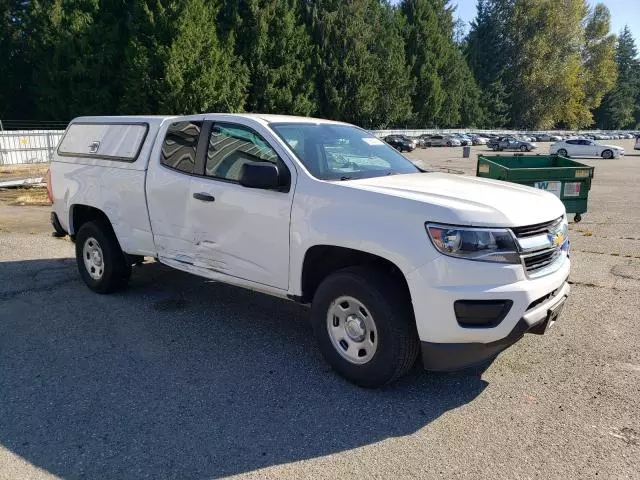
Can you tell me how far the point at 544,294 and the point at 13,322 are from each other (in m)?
4.71

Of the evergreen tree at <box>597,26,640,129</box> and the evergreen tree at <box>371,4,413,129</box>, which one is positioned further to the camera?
the evergreen tree at <box>597,26,640,129</box>

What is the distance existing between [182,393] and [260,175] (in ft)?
5.40

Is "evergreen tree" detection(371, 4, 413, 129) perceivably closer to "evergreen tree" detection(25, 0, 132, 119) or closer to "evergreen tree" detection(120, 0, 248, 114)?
"evergreen tree" detection(120, 0, 248, 114)

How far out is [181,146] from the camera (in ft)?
16.1

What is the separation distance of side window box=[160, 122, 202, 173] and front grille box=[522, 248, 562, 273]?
115 inches

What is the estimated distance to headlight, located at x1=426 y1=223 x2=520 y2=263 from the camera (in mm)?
3215

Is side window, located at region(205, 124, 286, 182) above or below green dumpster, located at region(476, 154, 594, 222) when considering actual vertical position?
above

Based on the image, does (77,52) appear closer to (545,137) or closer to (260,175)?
(260,175)

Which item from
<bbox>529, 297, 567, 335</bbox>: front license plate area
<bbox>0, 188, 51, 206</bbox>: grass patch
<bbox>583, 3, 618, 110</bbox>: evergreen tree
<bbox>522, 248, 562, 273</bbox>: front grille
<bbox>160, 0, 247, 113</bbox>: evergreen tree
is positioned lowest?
<bbox>0, 188, 51, 206</bbox>: grass patch

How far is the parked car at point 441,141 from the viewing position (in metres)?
51.9

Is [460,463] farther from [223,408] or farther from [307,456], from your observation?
[223,408]

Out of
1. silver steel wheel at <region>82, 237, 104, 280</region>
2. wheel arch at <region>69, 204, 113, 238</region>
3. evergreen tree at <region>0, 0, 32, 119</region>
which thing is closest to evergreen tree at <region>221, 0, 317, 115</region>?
evergreen tree at <region>0, 0, 32, 119</region>

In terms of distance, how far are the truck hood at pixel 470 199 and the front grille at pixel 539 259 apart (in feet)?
0.71

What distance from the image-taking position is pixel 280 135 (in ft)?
14.1
